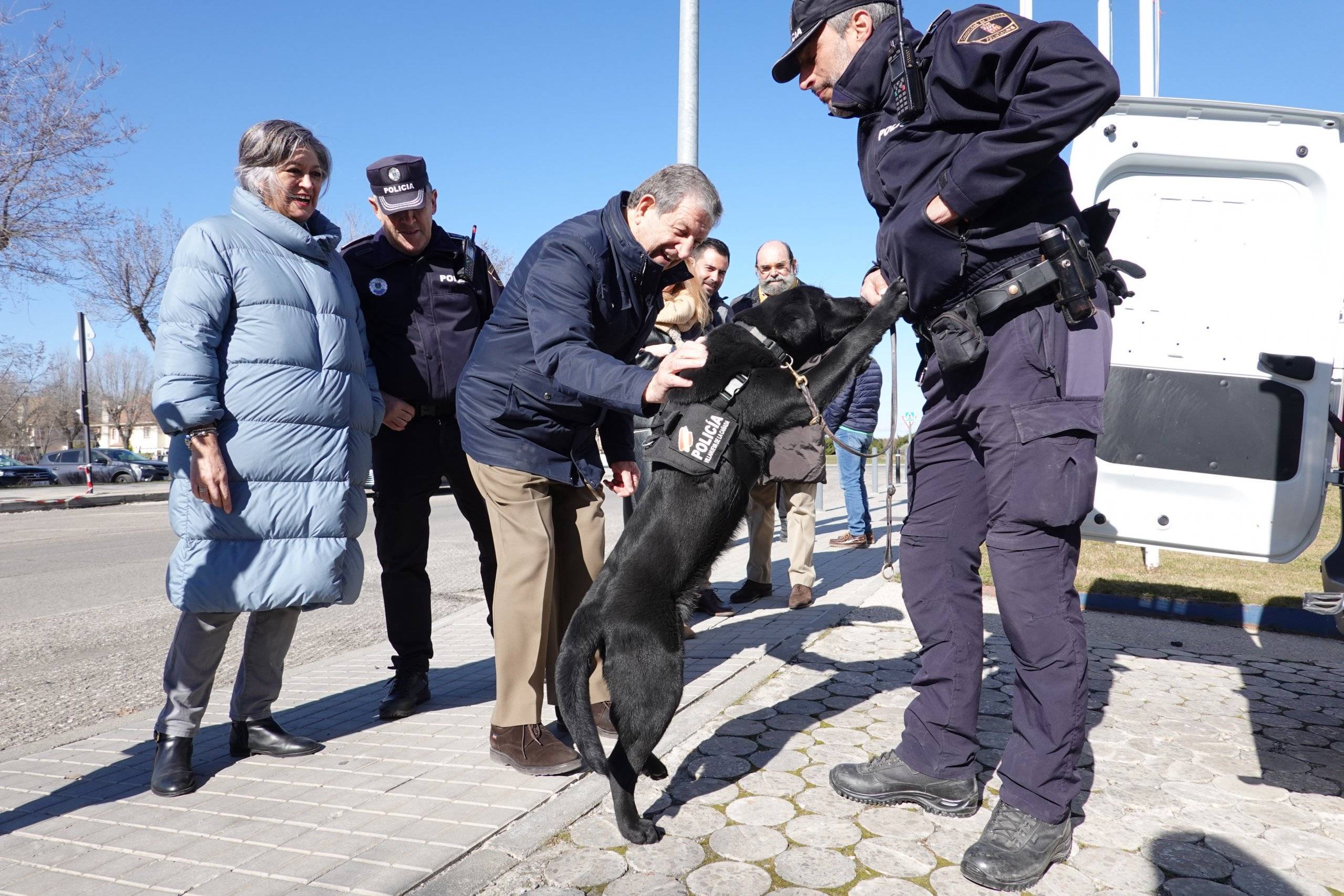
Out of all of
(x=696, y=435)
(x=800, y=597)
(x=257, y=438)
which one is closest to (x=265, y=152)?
(x=257, y=438)

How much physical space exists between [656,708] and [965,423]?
4.05ft

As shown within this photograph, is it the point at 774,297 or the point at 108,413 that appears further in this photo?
the point at 108,413

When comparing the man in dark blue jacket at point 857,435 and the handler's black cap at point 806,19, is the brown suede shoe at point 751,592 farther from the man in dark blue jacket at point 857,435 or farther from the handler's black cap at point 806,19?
the handler's black cap at point 806,19

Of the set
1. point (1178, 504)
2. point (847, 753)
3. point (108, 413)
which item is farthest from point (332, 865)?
point (108, 413)

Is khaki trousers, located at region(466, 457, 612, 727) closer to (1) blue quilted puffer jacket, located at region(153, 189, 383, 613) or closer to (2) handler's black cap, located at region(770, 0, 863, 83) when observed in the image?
(1) blue quilted puffer jacket, located at region(153, 189, 383, 613)

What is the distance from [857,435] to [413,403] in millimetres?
4807

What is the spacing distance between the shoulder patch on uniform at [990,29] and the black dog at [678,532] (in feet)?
2.64

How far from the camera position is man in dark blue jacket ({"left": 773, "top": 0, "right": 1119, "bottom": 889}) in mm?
2123

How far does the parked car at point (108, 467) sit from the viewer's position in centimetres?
3105

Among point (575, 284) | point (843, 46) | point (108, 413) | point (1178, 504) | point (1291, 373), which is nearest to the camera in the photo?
point (843, 46)

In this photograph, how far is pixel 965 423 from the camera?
2.49m

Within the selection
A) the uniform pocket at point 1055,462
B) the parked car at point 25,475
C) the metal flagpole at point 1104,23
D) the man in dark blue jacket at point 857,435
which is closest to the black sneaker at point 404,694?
the uniform pocket at point 1055,462

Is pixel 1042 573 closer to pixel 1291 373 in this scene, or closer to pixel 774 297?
pixel 774 297

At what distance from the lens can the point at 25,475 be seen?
29969 millimetres
